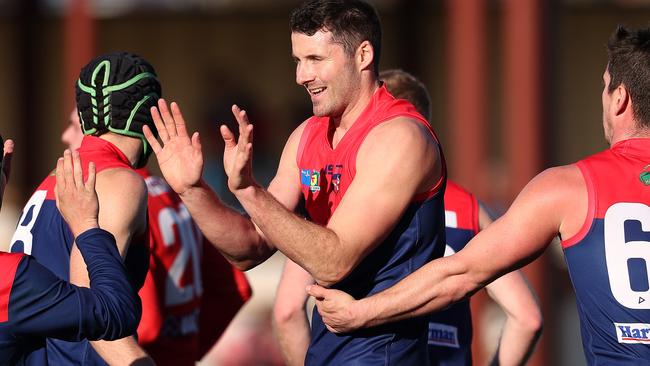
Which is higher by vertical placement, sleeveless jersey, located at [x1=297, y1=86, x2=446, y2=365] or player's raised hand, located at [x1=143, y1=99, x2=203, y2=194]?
player's raised hand, located at [x1=143, y1=99, x2=203, y2=194]

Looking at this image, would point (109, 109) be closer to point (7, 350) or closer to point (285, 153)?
point (285, 153)

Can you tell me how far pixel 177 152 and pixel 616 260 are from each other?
4.58 ft

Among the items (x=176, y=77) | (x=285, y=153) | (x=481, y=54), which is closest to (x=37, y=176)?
(x=176, y=77)

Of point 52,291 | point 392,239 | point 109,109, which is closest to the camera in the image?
point 52,291

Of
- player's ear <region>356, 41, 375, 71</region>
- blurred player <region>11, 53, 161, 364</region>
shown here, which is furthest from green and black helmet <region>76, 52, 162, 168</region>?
player's ear <region>356, 41, 375, 71</region>

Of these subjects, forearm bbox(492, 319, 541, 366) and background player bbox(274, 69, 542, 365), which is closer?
background player bbox(274, 69, 542, 365)

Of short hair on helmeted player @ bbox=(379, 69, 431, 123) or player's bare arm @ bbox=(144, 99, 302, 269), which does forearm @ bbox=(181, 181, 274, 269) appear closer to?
player's bare arm @ bbox=(144, 99, 302, 269)

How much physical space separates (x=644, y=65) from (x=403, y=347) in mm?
1125

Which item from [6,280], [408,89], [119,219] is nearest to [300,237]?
[119,219]

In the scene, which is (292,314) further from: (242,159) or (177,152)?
(242,159)

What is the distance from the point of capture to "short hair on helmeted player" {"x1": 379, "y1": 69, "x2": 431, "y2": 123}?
4.57 meters

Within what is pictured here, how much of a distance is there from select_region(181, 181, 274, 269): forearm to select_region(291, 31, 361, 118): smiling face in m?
0.46

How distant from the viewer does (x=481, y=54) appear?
926cm

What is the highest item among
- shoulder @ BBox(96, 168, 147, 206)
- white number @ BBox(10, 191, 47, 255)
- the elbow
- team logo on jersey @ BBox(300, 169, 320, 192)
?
shoulder @ BBox(96, 168, 147, 206)
